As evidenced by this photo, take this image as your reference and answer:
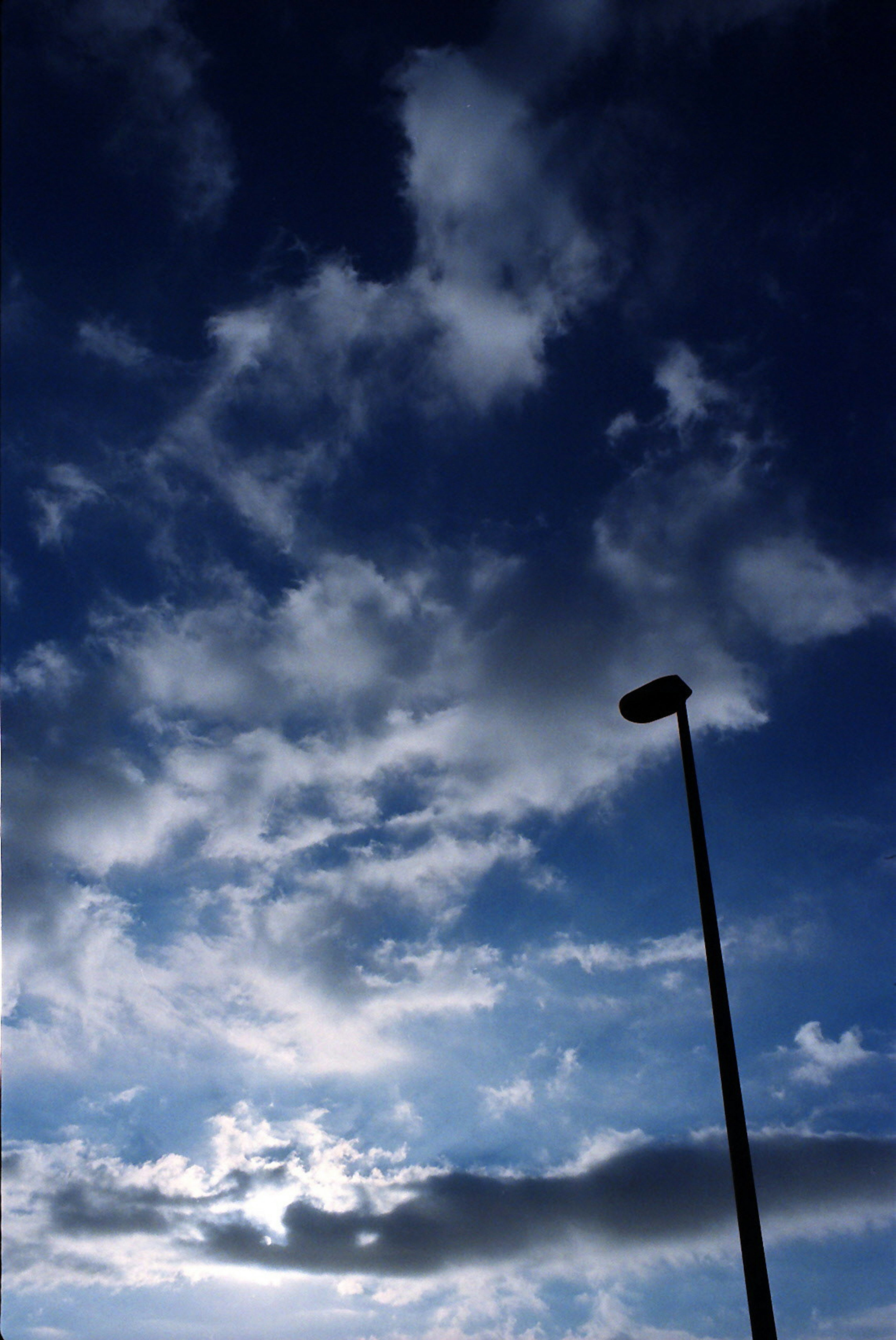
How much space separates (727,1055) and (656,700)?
3.71 meters

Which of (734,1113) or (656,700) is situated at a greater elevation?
(656,700)

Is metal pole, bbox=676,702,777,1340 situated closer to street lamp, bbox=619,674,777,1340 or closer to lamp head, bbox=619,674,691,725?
street lamp, bbox=619,674,777,1340

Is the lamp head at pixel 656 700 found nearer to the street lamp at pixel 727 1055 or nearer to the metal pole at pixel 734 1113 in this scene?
the street lamp at pixel 727 1055

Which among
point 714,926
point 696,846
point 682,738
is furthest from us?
point 682,738

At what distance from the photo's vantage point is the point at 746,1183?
674 cm

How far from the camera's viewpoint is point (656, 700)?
9.54 m

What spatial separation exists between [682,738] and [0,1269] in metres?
7.59

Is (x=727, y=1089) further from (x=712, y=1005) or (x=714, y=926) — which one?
(x=714, y=926)

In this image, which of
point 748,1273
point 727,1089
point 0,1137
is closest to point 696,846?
point 727,1089

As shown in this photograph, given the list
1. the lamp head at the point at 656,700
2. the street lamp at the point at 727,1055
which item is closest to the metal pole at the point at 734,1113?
the street lamp at the point at 727,1055

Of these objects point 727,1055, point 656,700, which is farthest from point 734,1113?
point 656,700

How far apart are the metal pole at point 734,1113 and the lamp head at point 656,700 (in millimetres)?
1185

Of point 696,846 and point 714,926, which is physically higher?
point 696,846

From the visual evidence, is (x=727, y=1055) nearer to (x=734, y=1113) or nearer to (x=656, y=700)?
(x=734, y=1113)
